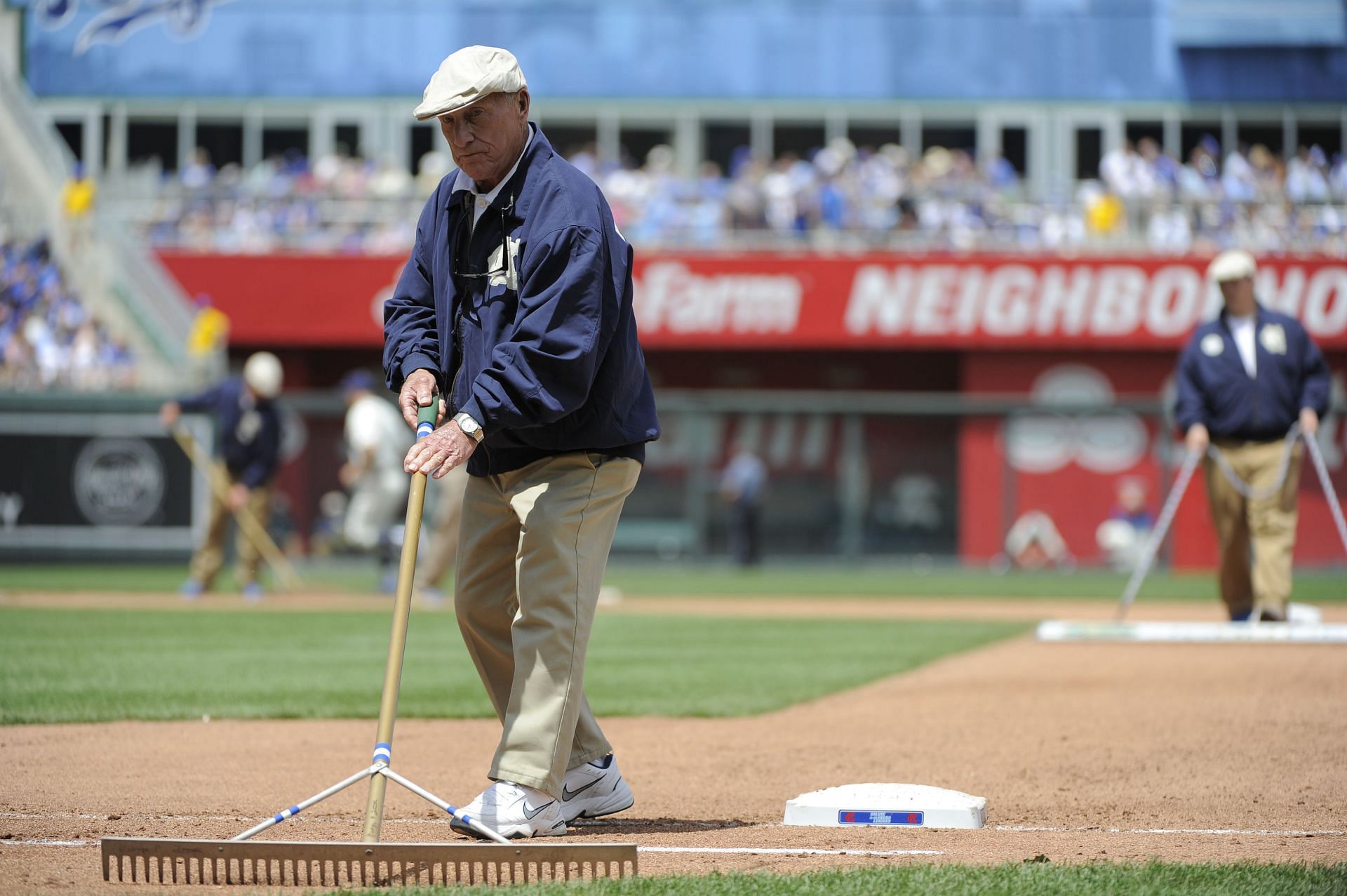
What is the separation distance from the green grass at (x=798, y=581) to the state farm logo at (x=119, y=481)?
702mm

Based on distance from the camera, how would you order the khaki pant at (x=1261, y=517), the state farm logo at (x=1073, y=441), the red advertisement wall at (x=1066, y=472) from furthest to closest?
the state farm logo at (x=1073, y=441), the red advertisement wall at (x=1066, y=472), the khaki pant at (x=1261, y=517)

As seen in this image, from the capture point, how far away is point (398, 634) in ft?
16.1

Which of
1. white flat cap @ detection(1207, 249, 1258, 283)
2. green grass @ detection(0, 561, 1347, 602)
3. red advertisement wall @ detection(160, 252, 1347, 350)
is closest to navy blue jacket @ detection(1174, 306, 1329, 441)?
white flat cap @ detection(1207, 249, 1258, 283)

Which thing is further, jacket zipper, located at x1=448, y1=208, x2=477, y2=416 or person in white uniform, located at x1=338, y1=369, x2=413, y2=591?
person in white uniform, located at x1=338, y1=369, x2=413, y2=591

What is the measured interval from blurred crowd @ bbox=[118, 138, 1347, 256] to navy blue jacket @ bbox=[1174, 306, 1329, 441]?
17102 mm

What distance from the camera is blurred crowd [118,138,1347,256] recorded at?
29.1 metres

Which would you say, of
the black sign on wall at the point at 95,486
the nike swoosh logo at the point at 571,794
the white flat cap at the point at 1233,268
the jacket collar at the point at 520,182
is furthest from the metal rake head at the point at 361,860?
the black sign on wall at the point at 95,486

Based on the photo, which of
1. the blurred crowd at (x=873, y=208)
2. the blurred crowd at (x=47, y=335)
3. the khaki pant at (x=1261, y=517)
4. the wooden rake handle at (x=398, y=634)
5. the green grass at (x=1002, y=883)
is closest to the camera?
the green grass at (x=1002, y=883)

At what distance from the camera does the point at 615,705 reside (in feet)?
29.5

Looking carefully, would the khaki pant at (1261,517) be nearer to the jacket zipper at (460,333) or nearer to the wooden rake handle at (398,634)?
the jacket zipper at (460,333)

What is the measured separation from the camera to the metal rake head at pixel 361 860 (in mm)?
4336

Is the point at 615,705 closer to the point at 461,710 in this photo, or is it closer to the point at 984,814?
the point at 461,710

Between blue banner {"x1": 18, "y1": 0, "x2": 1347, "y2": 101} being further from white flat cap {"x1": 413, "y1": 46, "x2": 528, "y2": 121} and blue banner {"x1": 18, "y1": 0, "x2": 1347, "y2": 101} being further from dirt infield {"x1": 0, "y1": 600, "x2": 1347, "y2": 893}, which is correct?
white flat cap {"x1": 413, "y1": 46, "x2": 528, "y2": 121}

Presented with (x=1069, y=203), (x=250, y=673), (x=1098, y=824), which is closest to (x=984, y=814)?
(x=1098, y=824)
